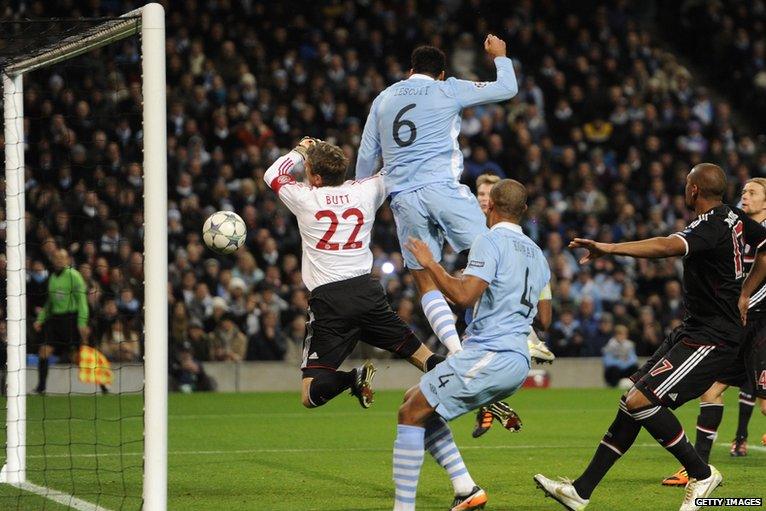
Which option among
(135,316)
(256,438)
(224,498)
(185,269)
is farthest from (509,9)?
(224,498)

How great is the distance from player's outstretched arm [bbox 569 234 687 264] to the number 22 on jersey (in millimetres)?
2023

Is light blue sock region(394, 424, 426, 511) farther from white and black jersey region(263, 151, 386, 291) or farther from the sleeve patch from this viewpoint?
the sleeve patch

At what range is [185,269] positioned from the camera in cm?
1884

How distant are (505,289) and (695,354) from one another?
4.95ft

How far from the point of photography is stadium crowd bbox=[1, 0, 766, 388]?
18.6m

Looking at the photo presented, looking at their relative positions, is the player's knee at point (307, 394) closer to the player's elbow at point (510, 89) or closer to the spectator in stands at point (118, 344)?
the player's elbow at point (510, 89)

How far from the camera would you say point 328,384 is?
8477 mm

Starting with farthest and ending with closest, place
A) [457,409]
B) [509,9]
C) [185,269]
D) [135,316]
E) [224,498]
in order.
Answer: [509,9]
[185,269]
[135,316]
[224,498]
[457,409]

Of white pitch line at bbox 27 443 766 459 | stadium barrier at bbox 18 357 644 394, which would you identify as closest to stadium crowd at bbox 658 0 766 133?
stadium barrier at bbox 18 357 644 394

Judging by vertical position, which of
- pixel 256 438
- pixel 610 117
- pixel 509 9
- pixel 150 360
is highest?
pixel 509 9

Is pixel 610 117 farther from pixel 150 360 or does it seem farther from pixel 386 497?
pixel 150 360

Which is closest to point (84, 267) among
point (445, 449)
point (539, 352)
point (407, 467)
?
point (539, 352)

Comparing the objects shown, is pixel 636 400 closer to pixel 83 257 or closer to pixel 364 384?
pixel 364 384

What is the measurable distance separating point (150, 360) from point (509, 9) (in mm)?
20412
